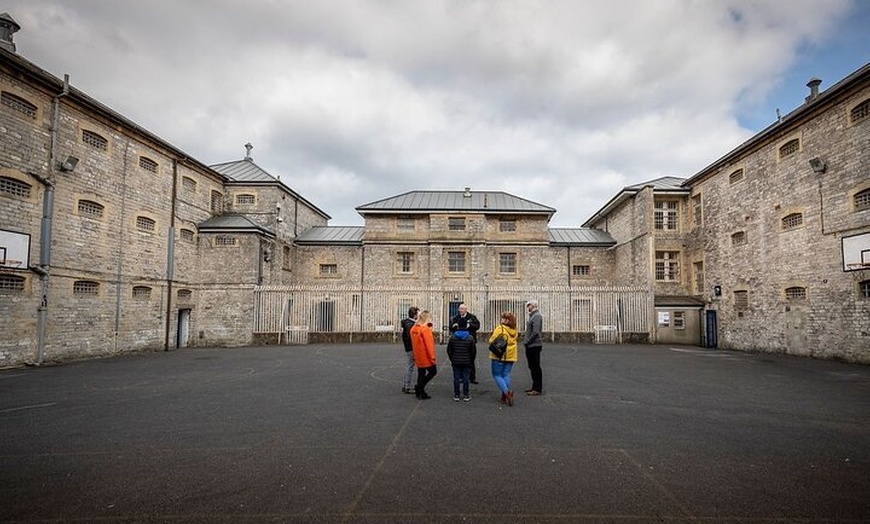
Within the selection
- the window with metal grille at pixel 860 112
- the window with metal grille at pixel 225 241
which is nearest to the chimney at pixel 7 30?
the window with metal grille at pixel 225 241

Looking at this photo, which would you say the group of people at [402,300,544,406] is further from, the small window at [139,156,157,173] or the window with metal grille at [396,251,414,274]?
the window with metal grille at [396,251,414,274]

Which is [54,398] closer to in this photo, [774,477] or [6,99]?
[6,99]

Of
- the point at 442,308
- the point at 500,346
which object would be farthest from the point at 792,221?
the point at 500,346

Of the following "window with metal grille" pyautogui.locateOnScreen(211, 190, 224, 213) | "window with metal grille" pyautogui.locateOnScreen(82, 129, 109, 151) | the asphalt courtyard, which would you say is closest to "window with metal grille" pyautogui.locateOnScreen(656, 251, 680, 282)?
the asphalt courtyard

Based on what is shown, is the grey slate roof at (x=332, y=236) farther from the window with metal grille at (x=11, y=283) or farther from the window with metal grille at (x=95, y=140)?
the window with metal grille at (x=11, y=283)

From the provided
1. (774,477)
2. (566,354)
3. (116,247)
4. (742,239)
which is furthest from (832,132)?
(116,247)

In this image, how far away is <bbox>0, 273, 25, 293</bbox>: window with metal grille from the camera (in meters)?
12.2

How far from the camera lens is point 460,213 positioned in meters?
24.8

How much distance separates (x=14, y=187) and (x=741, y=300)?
27384 millimetres

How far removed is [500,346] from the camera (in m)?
7.11

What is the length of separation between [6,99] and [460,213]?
763 inches

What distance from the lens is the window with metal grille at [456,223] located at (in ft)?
81.6

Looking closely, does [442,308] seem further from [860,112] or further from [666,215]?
[860,112]

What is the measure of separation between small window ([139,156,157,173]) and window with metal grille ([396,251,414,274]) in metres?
13.0
